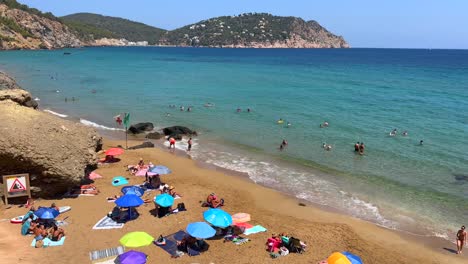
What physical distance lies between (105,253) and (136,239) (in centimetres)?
117

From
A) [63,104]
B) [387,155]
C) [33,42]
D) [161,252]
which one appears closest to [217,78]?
[63,104]

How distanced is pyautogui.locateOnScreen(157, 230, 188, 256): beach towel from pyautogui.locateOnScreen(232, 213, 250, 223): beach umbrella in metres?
2.42

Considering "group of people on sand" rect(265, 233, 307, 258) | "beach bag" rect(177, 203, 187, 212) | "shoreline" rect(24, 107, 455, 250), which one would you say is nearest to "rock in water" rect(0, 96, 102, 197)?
"beach bag" rect(177, 203, 187, 212)

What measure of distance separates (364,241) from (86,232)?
11.6 m

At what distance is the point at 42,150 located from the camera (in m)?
17.1

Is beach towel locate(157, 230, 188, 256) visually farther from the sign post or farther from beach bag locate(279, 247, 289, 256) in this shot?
the sign post

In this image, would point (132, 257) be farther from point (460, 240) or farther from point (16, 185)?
point (460, 240)

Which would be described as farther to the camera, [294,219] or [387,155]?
[387,155]

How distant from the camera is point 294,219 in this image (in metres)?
17.9

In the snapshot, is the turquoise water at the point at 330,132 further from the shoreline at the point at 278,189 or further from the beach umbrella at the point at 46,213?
the beach umbrella at the point at 46,213

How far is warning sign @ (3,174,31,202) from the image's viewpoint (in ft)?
54.6

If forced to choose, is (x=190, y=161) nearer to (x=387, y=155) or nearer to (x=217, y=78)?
(x=387, y=155)

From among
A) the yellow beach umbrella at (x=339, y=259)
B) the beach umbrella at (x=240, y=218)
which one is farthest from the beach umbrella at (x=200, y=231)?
the yellow beach umbrella at (x=339, y=259)

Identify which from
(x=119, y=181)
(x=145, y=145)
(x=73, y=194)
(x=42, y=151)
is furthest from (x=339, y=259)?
(x=145, y=145)
